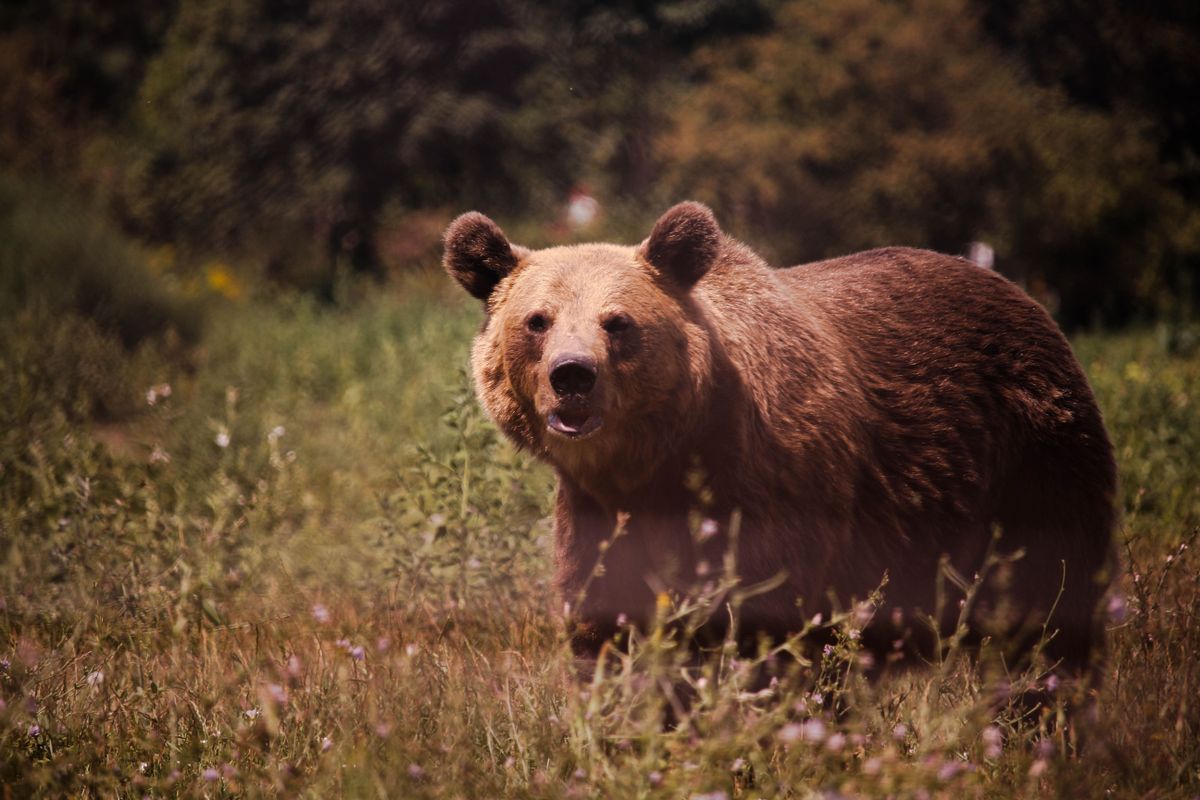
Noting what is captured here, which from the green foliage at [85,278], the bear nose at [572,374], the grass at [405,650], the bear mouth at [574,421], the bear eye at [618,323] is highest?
the bear eye at [618,323]

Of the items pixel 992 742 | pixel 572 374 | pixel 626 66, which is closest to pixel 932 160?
pixel 626 66

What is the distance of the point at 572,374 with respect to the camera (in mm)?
3154

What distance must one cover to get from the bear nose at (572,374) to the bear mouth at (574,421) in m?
0.05

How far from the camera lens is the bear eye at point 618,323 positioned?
3.35m

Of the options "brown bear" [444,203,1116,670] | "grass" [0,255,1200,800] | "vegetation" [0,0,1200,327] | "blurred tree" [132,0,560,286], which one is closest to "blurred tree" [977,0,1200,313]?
"vegetation" [0,0,1200,327]

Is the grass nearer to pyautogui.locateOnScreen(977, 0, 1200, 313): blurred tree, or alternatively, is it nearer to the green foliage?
the green foliage

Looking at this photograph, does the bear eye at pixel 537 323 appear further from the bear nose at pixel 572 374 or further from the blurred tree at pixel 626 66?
the blurred tree at pixel 626 66

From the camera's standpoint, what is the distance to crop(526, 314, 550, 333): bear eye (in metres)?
3.42

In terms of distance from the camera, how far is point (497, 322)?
366 cm

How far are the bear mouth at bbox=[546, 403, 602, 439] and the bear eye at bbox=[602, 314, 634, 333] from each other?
0.30 metres

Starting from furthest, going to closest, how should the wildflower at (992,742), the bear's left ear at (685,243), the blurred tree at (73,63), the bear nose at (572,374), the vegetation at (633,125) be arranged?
1. the blurred tree at (73,63)
2. the vegetation at (633,125)
3. the bear's left ear at (685,243)
4. the bear nose at (572,374)
5. the wildflower at (992,742)

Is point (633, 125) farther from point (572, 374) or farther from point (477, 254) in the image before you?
point (572, 374)

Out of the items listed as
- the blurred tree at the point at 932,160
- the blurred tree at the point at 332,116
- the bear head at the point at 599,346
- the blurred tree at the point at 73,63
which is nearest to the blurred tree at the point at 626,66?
the blurred tree at the point at 332,116

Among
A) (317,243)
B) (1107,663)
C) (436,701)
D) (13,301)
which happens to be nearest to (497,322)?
(436,701)
